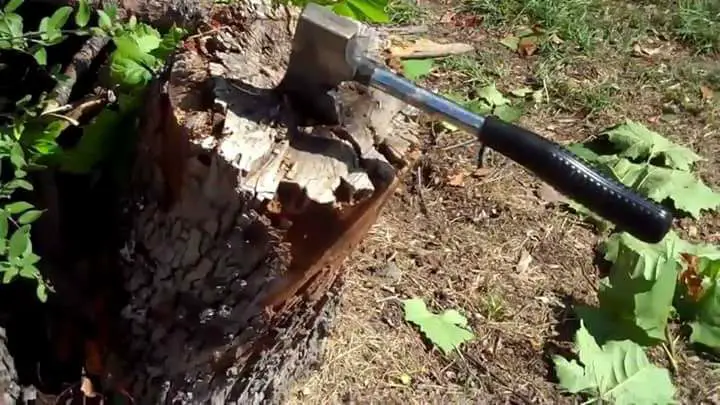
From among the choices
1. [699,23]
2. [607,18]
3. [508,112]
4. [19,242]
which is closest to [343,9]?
[19,242]

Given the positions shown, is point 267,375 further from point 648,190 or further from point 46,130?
point 648,190

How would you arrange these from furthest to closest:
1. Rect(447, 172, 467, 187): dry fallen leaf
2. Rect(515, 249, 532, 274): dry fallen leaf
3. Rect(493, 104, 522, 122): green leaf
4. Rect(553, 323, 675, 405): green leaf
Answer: Rect(493, 104, 522, 122): green leaf → Rect(447, 172, 467, 187): dry fallen leaf → Rect(515, 249, 532, 274): dry fallen leaf → Rect(553, 323, 675, 405): green leaf

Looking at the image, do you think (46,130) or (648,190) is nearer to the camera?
(46,130)

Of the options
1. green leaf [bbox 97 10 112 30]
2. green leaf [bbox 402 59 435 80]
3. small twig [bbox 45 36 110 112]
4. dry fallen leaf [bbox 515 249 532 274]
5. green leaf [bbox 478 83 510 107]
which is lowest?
dry fallen leaf [bbox 515 249 532 274]

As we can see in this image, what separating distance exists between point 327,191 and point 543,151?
439 mm

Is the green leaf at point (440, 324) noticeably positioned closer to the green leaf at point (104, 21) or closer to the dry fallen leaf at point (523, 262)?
the dry fallen leaf at point (523, 262)

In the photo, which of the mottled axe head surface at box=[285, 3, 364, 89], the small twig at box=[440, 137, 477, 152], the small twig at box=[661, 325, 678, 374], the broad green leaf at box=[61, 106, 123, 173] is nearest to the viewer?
the mottled axe head surface at box=[285, 3, 364, 89]

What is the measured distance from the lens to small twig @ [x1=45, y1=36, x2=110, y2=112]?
7.87 feet

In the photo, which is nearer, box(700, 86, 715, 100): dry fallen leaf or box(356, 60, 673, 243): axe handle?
box(356, 60, 673, 243): axe handle

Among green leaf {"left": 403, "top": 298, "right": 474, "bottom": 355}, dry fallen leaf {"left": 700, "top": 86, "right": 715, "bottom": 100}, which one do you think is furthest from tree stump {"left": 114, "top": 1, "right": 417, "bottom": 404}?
dry fallen leaf {"left": 700, "top": 86, "right": 715, "bottom": 100}

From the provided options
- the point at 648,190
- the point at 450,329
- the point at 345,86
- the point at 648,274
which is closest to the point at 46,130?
the point at 345,86

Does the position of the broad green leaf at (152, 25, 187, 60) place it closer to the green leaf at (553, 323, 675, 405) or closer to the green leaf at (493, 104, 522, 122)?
the green leaf at (553, 323, 675, 405)

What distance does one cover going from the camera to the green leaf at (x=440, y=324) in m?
2.94

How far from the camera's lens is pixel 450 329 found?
297cm
